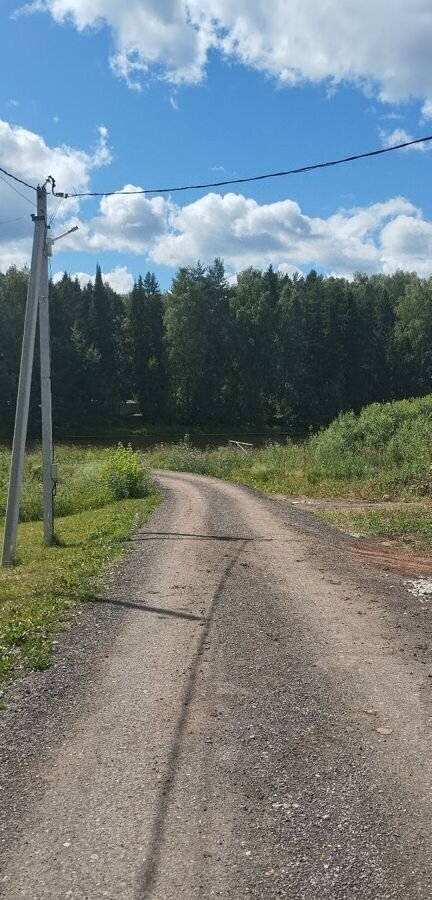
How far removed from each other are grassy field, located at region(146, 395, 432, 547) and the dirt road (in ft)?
21.6

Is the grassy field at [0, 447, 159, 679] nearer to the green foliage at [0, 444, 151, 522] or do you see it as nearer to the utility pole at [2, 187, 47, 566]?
the green foliage at [0, 444, 151, 522]

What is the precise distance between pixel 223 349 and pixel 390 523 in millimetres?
57472

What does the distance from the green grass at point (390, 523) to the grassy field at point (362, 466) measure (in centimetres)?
2

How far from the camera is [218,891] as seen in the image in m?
3.12

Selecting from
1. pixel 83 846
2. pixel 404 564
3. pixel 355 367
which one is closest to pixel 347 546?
pixel 404 564

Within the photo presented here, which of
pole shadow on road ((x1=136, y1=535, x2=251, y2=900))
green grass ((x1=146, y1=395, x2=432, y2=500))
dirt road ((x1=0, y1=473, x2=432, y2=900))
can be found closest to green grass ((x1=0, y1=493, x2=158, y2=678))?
dirt road ((x1=0, y1=473, x2=432, y2=900))

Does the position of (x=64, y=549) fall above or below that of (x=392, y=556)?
below

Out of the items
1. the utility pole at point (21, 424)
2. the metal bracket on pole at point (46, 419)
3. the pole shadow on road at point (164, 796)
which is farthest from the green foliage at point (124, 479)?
the pole shadow on road at point (164, 796)

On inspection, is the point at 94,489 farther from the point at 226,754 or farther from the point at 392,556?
the point at 226,754

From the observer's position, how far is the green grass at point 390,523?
43.1 ft

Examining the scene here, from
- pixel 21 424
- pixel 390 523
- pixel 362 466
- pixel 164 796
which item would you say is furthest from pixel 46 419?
pixel 362 466

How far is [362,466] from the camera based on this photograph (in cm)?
2425

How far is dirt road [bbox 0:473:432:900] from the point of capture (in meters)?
3.27

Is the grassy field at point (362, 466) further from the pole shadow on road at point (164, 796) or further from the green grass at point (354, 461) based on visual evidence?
the pole shadow on road at point (164, 796)
